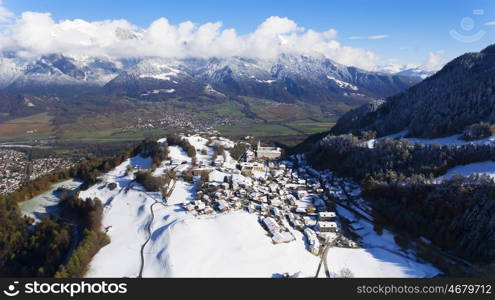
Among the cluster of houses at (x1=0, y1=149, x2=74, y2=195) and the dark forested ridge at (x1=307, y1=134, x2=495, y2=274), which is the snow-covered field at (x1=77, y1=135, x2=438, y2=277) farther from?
the cluster of houses at (x1=0, y1=149, x2=74, y2=195)

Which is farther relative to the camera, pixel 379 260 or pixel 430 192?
pixel 430 192

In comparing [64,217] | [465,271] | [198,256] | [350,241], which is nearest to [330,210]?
[350,241]

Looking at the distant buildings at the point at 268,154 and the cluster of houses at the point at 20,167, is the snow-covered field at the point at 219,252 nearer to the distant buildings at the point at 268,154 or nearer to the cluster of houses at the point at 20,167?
the distant buildings at the point at 268,154

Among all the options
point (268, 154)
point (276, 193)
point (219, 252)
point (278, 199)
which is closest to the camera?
point (219, 252)

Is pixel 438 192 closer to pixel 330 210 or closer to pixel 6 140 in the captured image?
→ pixel 330 210

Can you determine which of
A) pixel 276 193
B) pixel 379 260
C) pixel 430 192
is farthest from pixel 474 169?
pixel 276 193

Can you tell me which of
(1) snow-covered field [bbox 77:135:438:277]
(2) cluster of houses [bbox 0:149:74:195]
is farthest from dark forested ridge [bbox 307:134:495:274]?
(2) cluster of houses [bbox 0:149:74:195]

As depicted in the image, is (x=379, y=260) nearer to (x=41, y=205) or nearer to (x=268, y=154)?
(x=268, y=154)
